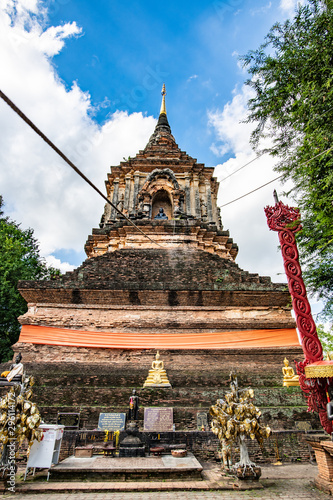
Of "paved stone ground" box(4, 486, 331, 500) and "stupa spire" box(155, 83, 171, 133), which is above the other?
"stupa spire" box(155, 83, 171, 133)

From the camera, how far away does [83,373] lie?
9312 mm

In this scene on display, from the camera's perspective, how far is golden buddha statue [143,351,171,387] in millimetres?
8789

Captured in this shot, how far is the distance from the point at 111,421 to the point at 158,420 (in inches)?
46.2

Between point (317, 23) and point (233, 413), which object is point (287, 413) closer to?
point (233, 413)

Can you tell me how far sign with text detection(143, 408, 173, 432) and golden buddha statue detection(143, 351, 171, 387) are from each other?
1071 mm

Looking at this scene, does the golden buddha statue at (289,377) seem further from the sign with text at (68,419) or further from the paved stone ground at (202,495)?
the sign with text at (68,419)

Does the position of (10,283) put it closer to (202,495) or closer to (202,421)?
(202,421)

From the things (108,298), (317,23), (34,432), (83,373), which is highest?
(317,23)

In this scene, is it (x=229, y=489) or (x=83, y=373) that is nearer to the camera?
(x=229, y=489)

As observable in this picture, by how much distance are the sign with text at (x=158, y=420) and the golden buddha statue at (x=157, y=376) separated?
1071 millimetres

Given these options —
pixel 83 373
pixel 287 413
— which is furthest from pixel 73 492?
pixel 287 413

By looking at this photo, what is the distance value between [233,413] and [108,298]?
6.89 meters

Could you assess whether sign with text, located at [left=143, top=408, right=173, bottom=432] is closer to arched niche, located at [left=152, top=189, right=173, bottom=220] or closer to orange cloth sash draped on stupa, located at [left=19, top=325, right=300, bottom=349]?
orange cloth sash draped on stupa, located at [left=19, top=325, right=300, bottom=349]

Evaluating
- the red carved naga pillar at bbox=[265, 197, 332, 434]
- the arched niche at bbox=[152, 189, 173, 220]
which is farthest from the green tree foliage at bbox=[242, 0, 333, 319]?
the arched niche at bbox=[152, 189, 173, 220]
